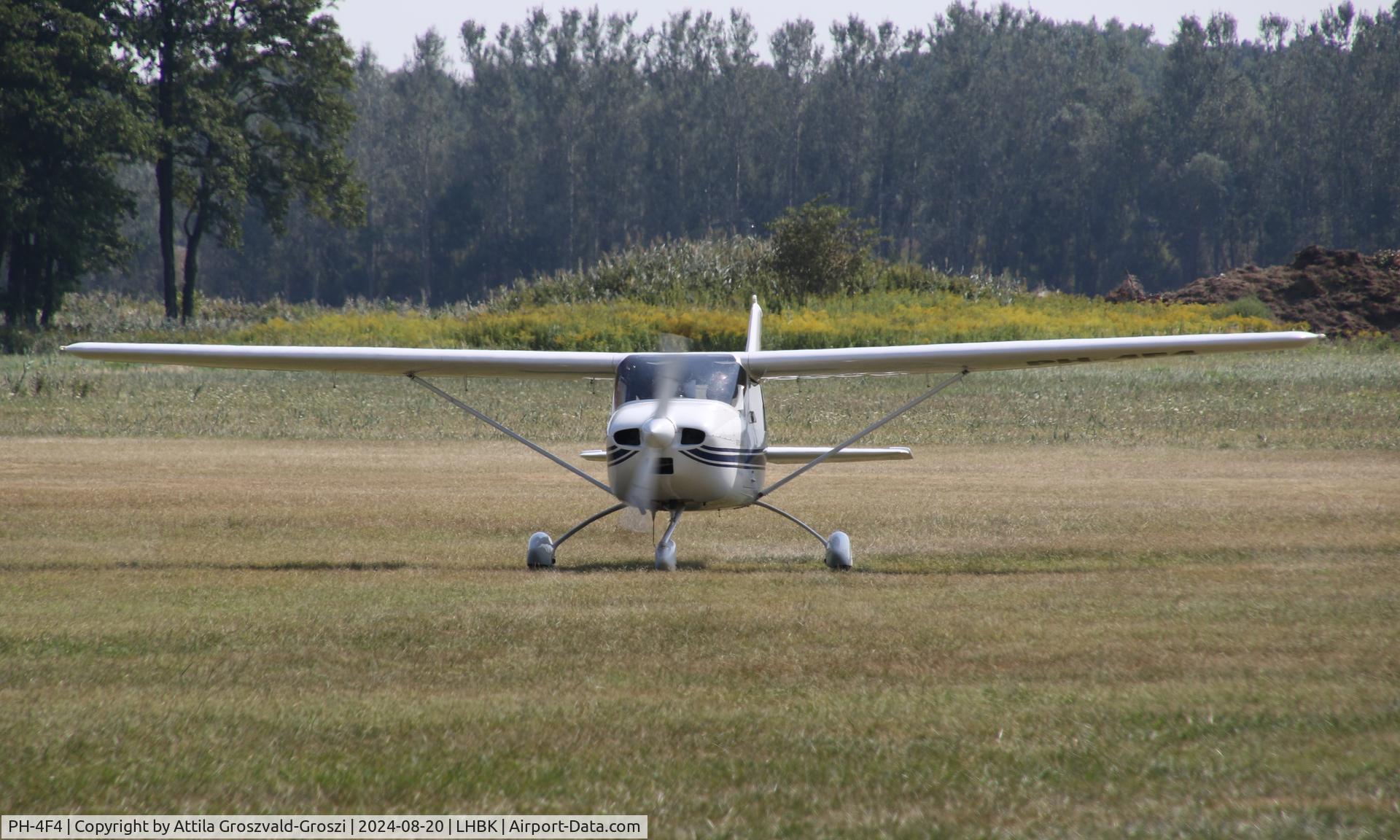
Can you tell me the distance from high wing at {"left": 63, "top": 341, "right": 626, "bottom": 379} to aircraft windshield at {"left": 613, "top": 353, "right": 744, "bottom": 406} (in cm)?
83

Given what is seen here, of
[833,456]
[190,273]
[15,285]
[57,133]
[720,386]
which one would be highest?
[57,133]

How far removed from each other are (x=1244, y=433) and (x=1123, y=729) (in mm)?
18370

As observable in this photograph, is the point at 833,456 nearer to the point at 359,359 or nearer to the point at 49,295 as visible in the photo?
the point at 359,359

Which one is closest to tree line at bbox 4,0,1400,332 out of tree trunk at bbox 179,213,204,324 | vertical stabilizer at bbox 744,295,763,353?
tree trunk at bbox 179,213,204,324

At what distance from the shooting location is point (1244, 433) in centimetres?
2275

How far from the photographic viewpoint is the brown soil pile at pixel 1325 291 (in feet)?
135

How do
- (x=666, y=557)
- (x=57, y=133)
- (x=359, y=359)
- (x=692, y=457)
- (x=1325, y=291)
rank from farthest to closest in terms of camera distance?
(x=1325, y=291), (x=57, y=133), (x=359, y=359), (x=666, y=557), (x=692, y=457)

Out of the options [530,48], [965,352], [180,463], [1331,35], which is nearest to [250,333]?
[180,463]

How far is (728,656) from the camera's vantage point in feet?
24.0

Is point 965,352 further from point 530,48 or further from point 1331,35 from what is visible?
point 1331,35

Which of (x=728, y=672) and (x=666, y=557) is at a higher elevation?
(x=728, y=672)

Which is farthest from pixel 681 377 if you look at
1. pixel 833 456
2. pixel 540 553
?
pixel 833 456

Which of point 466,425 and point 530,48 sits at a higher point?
point 530,48

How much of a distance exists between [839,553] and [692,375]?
1.77 m
